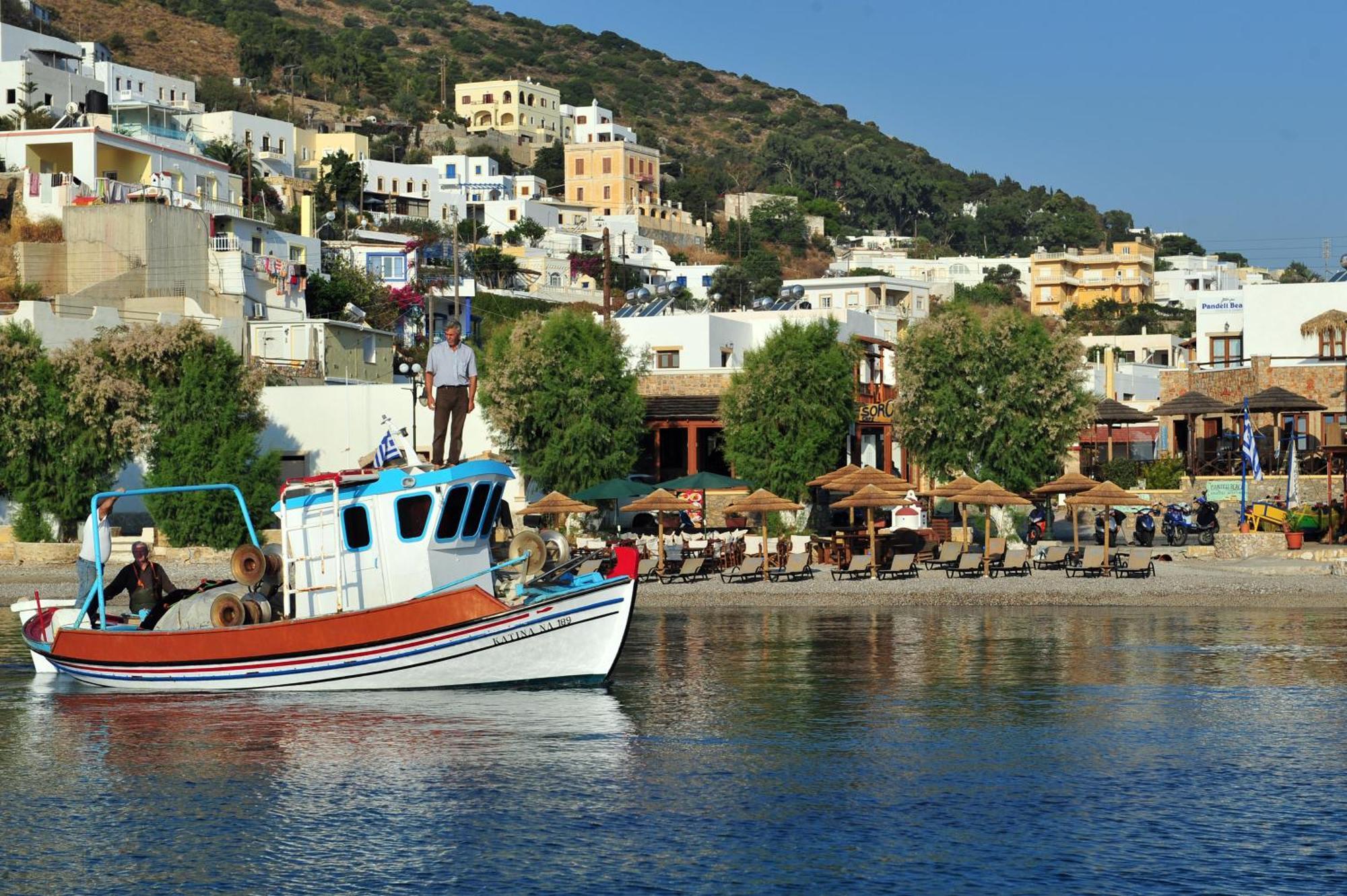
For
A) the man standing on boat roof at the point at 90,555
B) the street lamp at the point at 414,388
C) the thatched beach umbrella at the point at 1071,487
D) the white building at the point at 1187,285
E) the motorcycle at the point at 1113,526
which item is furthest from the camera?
the white building at the point at 1187,285

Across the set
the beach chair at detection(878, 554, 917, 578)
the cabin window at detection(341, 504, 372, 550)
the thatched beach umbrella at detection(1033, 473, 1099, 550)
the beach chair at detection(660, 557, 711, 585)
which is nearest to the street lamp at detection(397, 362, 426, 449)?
the beach chair at detection(660, 557, 711, 585)

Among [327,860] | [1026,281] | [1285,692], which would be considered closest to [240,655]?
[327,860]

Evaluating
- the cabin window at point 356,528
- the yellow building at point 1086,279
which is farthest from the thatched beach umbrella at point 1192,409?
the yellow building at point 1086,279

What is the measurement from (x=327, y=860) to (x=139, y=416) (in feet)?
127

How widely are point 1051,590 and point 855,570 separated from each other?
204 inches

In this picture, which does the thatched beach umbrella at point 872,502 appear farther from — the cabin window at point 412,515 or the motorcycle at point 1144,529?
the cabin window at point 412,515

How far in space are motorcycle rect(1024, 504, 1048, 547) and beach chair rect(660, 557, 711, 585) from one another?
9088 mm

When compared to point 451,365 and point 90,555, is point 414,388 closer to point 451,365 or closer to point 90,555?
point 90,555

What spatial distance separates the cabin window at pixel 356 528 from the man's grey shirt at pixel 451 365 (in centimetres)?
243

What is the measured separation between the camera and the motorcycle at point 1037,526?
48.9m

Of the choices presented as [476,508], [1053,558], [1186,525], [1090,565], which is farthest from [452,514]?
[1186,525]

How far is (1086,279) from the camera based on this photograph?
182m

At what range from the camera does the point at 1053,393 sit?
52406mm

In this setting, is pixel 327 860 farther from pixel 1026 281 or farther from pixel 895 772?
pixel 1026 281
